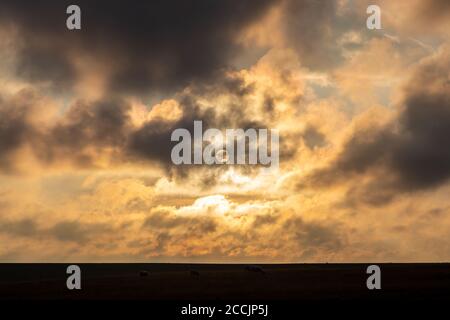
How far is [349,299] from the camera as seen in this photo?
79.2 metres
